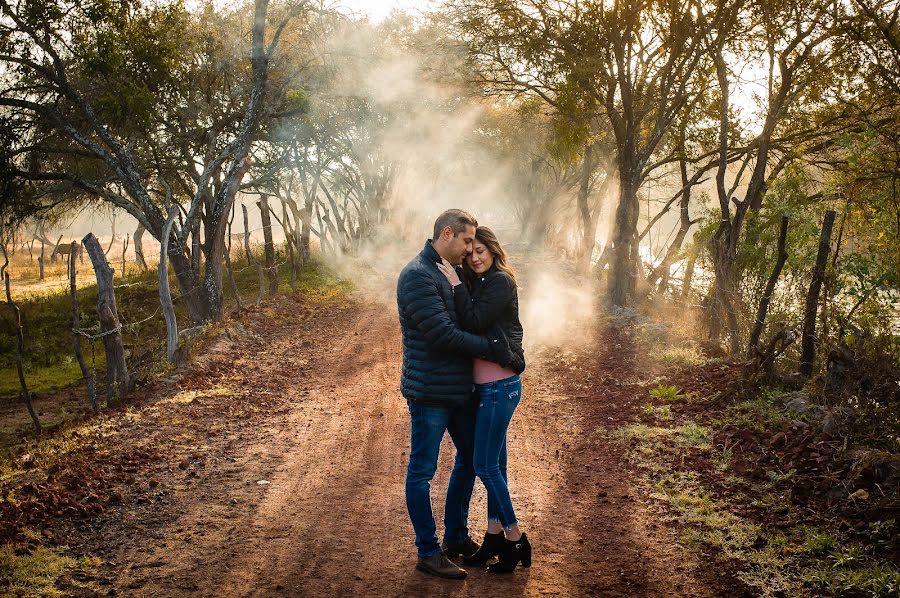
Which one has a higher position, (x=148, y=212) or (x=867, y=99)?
(x=867, y=99)

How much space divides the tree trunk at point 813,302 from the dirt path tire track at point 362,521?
7.83ft

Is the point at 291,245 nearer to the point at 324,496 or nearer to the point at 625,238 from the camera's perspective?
the point at 625,238

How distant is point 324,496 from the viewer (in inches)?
232

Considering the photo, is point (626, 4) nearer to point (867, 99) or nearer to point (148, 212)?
point (867, 99)

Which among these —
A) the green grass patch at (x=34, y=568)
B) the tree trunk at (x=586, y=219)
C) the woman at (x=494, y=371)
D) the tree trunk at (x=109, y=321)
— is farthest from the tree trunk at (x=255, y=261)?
the woman at (x=494, y=371)

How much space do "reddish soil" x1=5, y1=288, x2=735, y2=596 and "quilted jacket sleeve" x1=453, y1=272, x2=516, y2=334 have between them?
163cm

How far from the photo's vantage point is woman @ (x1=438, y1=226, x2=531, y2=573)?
4305 millimetres

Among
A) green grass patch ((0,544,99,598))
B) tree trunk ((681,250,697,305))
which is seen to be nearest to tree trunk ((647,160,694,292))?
tree trunk ((681,250,697,305))

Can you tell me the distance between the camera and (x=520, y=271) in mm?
26422

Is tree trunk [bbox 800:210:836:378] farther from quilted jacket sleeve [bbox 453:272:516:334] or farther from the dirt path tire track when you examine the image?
quilted jacket sleeve [bbox 453:272:516:334]

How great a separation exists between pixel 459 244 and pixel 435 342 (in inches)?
24.8

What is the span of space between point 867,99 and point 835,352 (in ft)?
27.4

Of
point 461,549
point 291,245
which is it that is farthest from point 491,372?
point 291,245

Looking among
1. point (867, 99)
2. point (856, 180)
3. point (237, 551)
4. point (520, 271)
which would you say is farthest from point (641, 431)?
point (520, 271)
